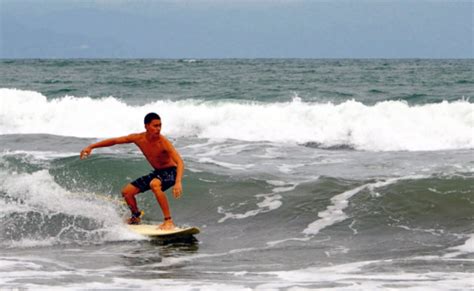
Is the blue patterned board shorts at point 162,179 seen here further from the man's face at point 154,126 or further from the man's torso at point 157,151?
the man's face at point 154,126

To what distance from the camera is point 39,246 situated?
9.27 m

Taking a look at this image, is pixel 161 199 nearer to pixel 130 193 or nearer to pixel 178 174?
pixel 178 174

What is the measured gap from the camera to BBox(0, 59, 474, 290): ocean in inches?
299

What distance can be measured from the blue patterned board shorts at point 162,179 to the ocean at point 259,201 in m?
0.60

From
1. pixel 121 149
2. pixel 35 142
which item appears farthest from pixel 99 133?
pixel 121 149

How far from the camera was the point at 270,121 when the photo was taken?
21.1m

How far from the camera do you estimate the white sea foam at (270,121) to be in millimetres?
18719

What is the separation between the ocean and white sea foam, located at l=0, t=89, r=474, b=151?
60mm

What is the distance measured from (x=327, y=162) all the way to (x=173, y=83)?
20.0m

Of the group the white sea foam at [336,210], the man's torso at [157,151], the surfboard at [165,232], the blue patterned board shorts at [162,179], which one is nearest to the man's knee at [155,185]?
the blue patterned board shorts at [162,179]

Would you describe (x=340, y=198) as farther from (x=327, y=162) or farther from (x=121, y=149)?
(x=121, y=149)

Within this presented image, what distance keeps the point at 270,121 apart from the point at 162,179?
38.6 ft

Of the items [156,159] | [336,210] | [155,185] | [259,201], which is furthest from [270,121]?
[155,185]

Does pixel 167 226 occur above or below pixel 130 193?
below
